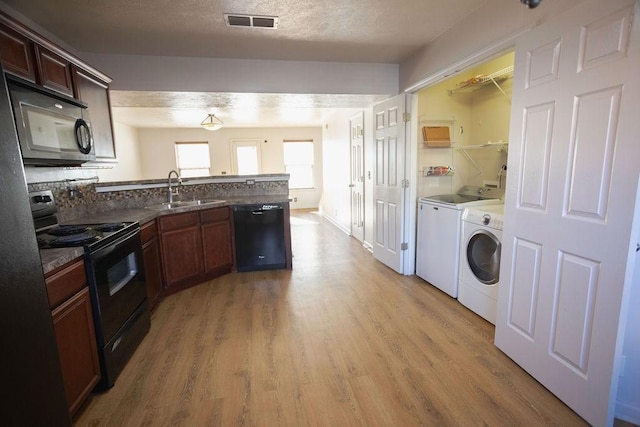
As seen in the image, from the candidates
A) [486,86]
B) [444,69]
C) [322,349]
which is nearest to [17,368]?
[322,349]

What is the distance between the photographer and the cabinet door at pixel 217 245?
335cm

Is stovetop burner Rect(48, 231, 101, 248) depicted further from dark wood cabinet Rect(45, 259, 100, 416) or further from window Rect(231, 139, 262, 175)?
window Rect(231, 139, 262, 175)

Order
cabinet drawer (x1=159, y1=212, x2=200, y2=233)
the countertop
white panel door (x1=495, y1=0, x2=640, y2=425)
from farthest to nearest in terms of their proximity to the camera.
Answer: cabinet drawer (x1=159, y1=212, x2=200, y2=233) < the countertop < white panel door (x1=495, y1=0, x2=640, y2=425)

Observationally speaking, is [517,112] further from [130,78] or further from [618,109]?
[130,78]

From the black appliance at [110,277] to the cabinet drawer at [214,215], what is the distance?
1.00 m

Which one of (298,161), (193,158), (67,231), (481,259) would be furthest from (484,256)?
(193,158)

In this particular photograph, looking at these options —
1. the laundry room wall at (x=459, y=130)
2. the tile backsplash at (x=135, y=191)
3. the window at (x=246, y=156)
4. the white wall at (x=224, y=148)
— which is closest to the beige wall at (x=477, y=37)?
the laundry room wall at (x=459, y=130)

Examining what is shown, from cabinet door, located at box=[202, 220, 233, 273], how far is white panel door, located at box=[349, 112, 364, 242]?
7.12 feet

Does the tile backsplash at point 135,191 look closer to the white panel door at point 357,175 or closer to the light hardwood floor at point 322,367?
the light hardwood floor at point 322,367

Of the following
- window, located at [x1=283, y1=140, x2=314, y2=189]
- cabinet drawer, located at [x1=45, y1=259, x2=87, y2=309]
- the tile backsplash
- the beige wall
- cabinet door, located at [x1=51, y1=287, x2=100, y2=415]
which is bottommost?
cabinet door, located at [x1=51, y1=287, x2=100, y2=415]

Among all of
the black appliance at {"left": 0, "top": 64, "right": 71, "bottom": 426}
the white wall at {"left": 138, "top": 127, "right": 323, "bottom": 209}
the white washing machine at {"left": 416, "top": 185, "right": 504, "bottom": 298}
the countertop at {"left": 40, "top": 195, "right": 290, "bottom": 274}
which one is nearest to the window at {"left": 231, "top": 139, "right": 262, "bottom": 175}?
the white wall at {"left": 138, "top": 127, "right": 323, "bottom": 209}

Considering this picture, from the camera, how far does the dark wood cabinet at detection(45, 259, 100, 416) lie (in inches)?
55.1

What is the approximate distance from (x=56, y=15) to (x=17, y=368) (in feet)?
7.93

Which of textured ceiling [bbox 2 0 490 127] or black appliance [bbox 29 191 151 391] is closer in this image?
black appliance [bbox 29 191 151 391]
